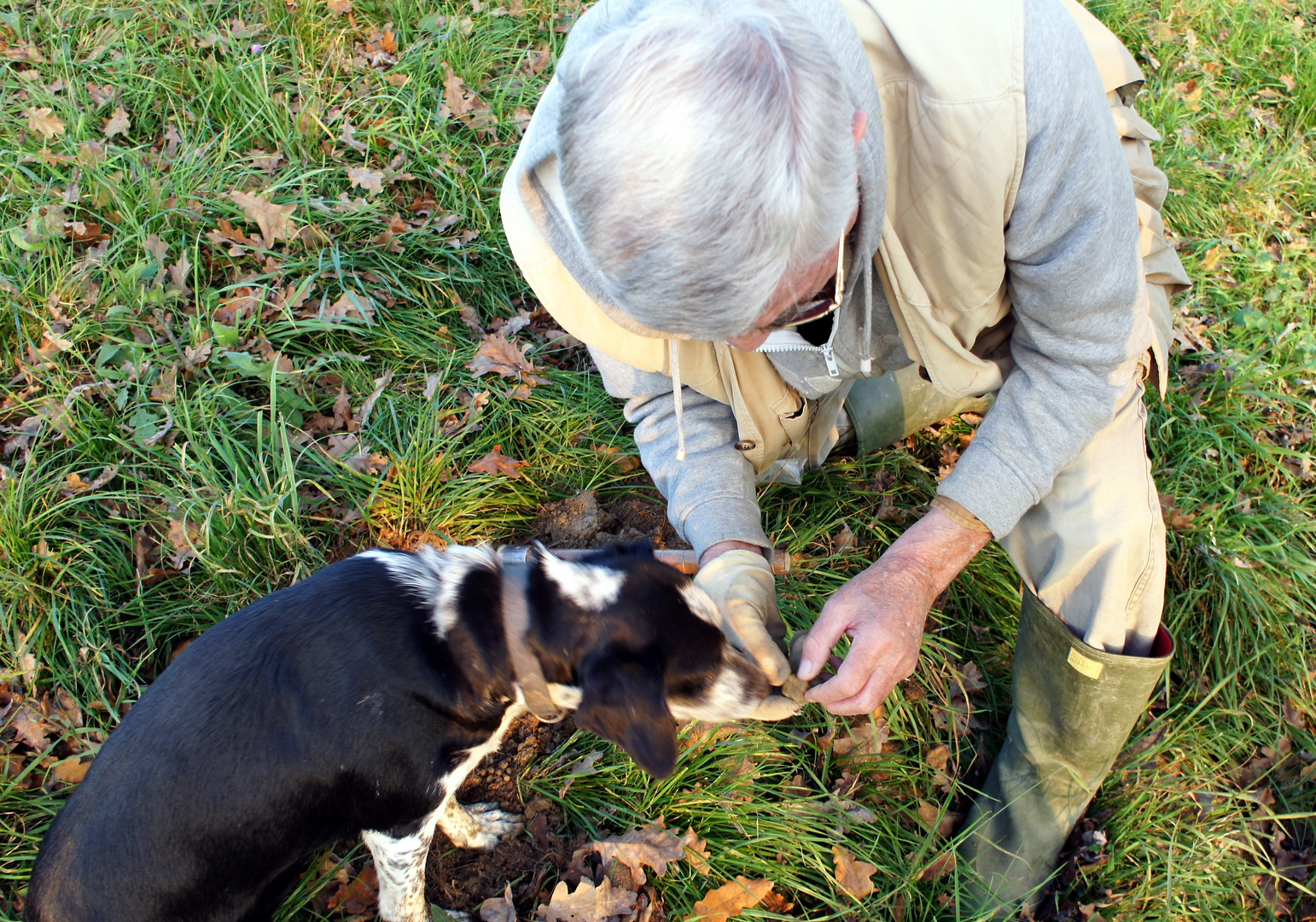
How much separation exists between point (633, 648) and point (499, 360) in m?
1.83

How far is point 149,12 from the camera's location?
4.33m

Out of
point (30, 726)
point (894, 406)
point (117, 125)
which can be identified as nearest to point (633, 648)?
point (894, 406)

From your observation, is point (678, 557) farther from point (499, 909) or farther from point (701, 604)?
point (499, 909)

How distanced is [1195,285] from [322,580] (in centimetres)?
418

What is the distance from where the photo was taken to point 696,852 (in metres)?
2.50

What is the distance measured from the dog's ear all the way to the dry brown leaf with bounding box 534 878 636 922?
2.17 ft

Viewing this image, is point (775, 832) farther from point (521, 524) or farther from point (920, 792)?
point (521, 524)

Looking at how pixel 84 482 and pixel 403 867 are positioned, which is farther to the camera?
pixel 84 482

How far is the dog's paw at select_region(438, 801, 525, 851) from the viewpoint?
266 cm

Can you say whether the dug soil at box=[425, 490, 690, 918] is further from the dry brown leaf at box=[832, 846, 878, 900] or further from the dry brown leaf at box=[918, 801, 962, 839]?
the dry brown leaf at box=[918, 801, 962, 839]

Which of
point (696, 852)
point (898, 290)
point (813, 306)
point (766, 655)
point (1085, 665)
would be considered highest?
point (813, 306)

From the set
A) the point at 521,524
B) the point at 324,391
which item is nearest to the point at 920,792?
the point at 521,524

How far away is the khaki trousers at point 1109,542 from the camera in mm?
2484

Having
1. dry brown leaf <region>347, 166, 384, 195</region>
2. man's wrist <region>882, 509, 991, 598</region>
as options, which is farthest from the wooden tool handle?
dry brown leaf <region>347, 166, 384, 195</region>
